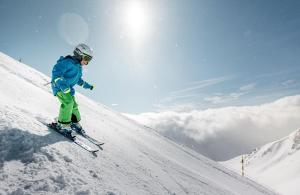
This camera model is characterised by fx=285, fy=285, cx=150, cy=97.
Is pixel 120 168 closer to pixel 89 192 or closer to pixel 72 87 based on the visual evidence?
pixel 89 192

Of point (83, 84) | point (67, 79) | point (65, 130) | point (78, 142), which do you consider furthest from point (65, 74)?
point (78, 142)

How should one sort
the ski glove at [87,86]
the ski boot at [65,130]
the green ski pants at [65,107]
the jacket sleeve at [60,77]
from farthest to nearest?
1. the ski glove at [87,86]
2. the green ski pants at [65,107]
3. the jacket sleeve at [60,77]
4. the ski boot at [65,130]

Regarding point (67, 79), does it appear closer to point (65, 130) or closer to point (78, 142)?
point (65, 130)

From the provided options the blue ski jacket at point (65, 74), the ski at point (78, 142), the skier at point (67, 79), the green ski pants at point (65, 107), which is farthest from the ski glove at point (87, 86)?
the ski at point (78, 142)

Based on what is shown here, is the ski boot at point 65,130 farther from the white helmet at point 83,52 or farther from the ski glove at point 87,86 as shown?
the ski glove at point 87,86

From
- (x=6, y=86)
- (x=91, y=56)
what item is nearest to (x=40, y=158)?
(x=91, y=56)

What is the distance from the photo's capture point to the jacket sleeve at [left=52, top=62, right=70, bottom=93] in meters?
7.26

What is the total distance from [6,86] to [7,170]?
598 cm

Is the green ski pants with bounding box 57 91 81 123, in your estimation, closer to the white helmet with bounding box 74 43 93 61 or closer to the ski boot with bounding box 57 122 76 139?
the ski boot with bounding box 57 122 76 139

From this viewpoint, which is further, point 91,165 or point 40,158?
point 91,165

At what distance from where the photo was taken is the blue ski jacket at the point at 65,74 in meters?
7.28

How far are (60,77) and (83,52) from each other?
112 cm

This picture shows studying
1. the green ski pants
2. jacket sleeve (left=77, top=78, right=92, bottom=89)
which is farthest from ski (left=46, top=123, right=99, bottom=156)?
jacket sleeve (left=77, top=78, right=92, bottom=89)

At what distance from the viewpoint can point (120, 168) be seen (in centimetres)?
634
